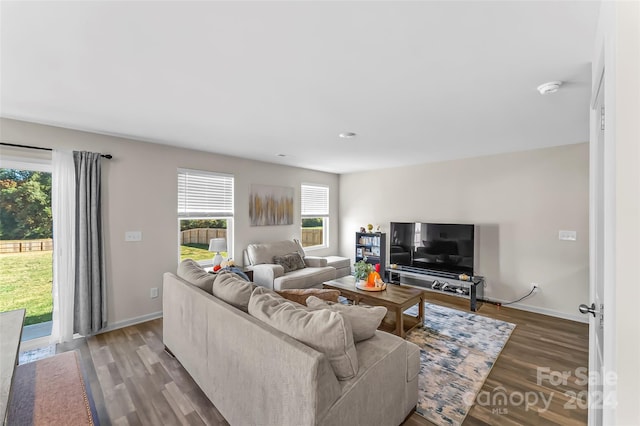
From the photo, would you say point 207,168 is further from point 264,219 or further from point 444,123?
point 444,123

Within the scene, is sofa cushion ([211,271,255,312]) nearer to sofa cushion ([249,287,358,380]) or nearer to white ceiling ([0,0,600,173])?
sofa cushion ([249,287,358,380])

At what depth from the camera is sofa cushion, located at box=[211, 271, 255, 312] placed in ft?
6.61

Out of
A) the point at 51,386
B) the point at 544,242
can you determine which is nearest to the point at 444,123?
the point at 544,242

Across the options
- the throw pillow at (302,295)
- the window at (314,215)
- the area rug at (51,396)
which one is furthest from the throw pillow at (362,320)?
the window at (314,215)

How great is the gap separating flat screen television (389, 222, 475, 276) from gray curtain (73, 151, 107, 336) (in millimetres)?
4498

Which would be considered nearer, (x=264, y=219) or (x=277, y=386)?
(x=277, y=386)

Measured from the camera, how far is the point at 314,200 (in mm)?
6195

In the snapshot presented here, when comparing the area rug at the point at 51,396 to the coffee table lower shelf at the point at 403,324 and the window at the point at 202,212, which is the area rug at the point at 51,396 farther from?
the coffee table lower shelf at the point at 403,324

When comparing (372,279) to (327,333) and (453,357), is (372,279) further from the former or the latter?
(327,333)

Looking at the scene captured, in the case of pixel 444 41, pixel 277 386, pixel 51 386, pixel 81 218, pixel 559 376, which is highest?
pixel 444 41

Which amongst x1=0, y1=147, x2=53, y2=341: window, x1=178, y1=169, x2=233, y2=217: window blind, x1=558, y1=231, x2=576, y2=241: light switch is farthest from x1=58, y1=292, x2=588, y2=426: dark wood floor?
x1=178, y1=169, x2=233, y2=217: window blind

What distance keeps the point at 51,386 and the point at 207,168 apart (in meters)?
3.17

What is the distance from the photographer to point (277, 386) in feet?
4.61

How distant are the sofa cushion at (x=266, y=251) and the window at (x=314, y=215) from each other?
0.94 metres
